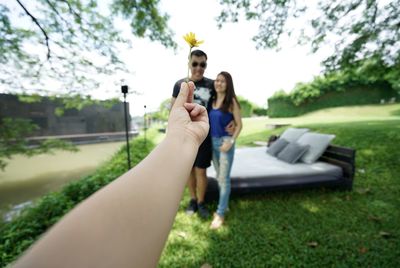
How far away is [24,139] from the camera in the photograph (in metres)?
3.22

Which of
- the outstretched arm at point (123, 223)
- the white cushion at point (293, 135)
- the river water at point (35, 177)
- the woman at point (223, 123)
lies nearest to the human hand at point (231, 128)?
the woman at point (223, 123)

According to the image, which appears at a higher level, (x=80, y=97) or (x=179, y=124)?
(x=80, y=97)

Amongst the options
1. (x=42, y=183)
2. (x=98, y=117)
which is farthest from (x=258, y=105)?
(x=42, y=183)

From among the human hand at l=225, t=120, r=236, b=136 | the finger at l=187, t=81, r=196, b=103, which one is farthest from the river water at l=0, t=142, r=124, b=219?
the finger at l=187, t=81, r=196, b=103

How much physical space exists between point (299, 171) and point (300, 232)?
1278 millimetres

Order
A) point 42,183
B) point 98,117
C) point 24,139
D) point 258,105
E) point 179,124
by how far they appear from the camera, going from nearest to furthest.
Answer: point 179,124 < point 24,139 < point 42,183 < point 98,117 < point 258,105

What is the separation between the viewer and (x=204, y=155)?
2900 millimetres

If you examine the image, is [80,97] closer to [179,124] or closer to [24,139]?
[24,139]

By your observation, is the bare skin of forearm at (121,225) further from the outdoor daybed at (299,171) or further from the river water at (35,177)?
the river water at (35,177)

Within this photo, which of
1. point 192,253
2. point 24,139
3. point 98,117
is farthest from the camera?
point 98,117

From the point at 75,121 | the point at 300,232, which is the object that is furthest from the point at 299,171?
the point at 75,121

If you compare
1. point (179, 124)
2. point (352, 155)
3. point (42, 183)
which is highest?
point (179, 124)

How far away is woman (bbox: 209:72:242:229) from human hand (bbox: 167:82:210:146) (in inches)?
70.4

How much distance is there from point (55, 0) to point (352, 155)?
560cm
